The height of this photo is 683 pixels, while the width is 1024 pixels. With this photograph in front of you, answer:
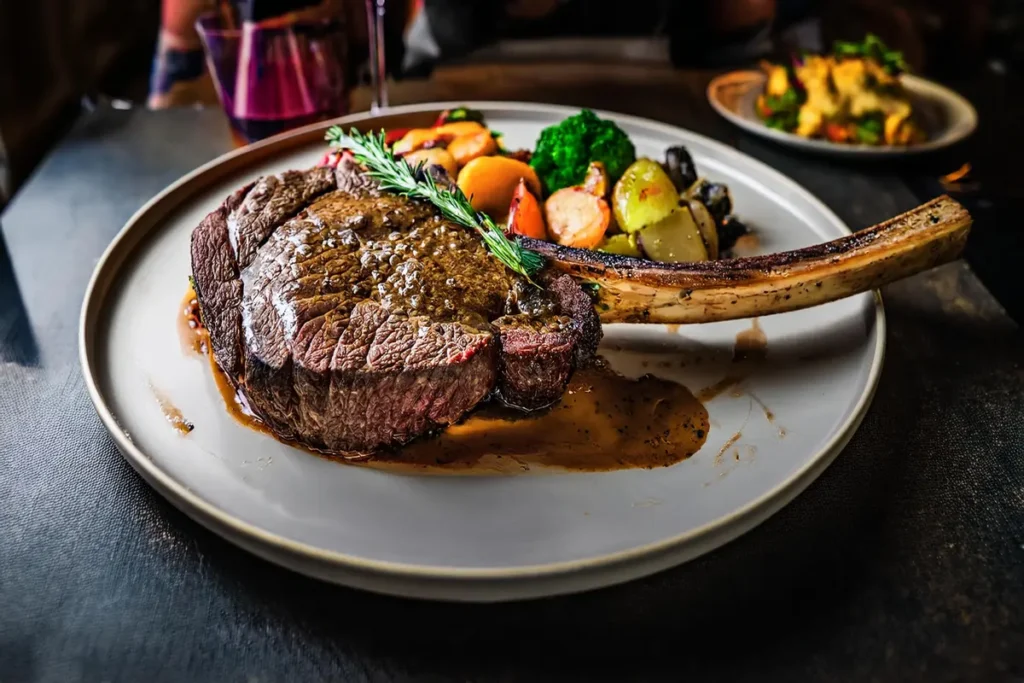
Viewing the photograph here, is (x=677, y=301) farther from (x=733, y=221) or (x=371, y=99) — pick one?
(x=371, y=99)

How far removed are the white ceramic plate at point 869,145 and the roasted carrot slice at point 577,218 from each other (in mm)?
1351

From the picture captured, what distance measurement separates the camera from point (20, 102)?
4035mm

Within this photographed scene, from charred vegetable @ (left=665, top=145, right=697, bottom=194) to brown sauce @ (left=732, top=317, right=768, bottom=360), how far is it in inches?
27.6

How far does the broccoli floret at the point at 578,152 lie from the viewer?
2584 millimetres

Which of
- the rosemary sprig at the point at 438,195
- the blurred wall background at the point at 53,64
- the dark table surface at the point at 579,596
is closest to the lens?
the dark table surface at the point at 579,596

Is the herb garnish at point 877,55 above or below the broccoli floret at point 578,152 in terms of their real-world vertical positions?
above

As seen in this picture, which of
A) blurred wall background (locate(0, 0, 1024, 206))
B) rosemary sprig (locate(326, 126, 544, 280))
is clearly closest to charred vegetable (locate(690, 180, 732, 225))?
rosemary sprig (locate(326, 126, 544, 280))

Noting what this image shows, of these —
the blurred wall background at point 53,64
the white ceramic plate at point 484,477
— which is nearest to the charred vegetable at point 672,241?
the white ceramic plate at point 484,477

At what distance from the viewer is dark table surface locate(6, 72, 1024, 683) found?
1426 millimetres

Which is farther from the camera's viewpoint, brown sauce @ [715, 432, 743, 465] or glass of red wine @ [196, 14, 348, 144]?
glass of red wine @ [196, 14, 348, 144]

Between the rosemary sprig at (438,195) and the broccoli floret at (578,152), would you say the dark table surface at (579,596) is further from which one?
the broccoli floret at (578,152)

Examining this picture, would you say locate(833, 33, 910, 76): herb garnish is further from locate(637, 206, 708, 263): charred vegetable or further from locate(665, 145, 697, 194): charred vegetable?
locate(637, 206, 708, 263): charred vegetable

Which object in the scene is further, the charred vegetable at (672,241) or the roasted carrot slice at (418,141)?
the roasted carrot slice at (418,141)

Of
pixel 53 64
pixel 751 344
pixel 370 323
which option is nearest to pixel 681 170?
pixel 751 344
